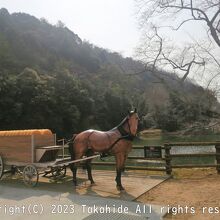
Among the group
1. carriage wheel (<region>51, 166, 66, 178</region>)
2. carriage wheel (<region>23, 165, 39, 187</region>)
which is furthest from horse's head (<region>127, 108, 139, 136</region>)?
carriage wheel (<region>23, 165, 39, 187</region>)

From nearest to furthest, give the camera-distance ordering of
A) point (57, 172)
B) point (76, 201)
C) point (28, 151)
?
point (76, 201)
point (28, 151)
point (57, 172)

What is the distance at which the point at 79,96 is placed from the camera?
40.2 meters

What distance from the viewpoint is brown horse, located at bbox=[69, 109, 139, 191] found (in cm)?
785

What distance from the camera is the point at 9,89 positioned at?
3266 cm

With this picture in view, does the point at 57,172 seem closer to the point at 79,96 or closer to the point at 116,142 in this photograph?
the point at 116,142

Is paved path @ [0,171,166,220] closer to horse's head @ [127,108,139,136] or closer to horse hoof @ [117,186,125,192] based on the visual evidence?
horse hoof @ [117,186,125,192]

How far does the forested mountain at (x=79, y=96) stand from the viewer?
14010mm

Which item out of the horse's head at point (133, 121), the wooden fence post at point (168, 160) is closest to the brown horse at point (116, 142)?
the horse's head at point (133, 121)

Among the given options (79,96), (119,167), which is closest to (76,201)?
(119,167)

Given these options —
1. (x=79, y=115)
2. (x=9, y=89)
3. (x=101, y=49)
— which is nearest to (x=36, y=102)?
(x=9, y=89)

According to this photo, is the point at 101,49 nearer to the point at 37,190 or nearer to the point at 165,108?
the point at 165,108

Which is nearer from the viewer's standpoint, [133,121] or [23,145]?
[133,121]

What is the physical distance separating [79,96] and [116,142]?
107ft

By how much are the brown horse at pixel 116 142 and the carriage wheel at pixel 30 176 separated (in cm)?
97
